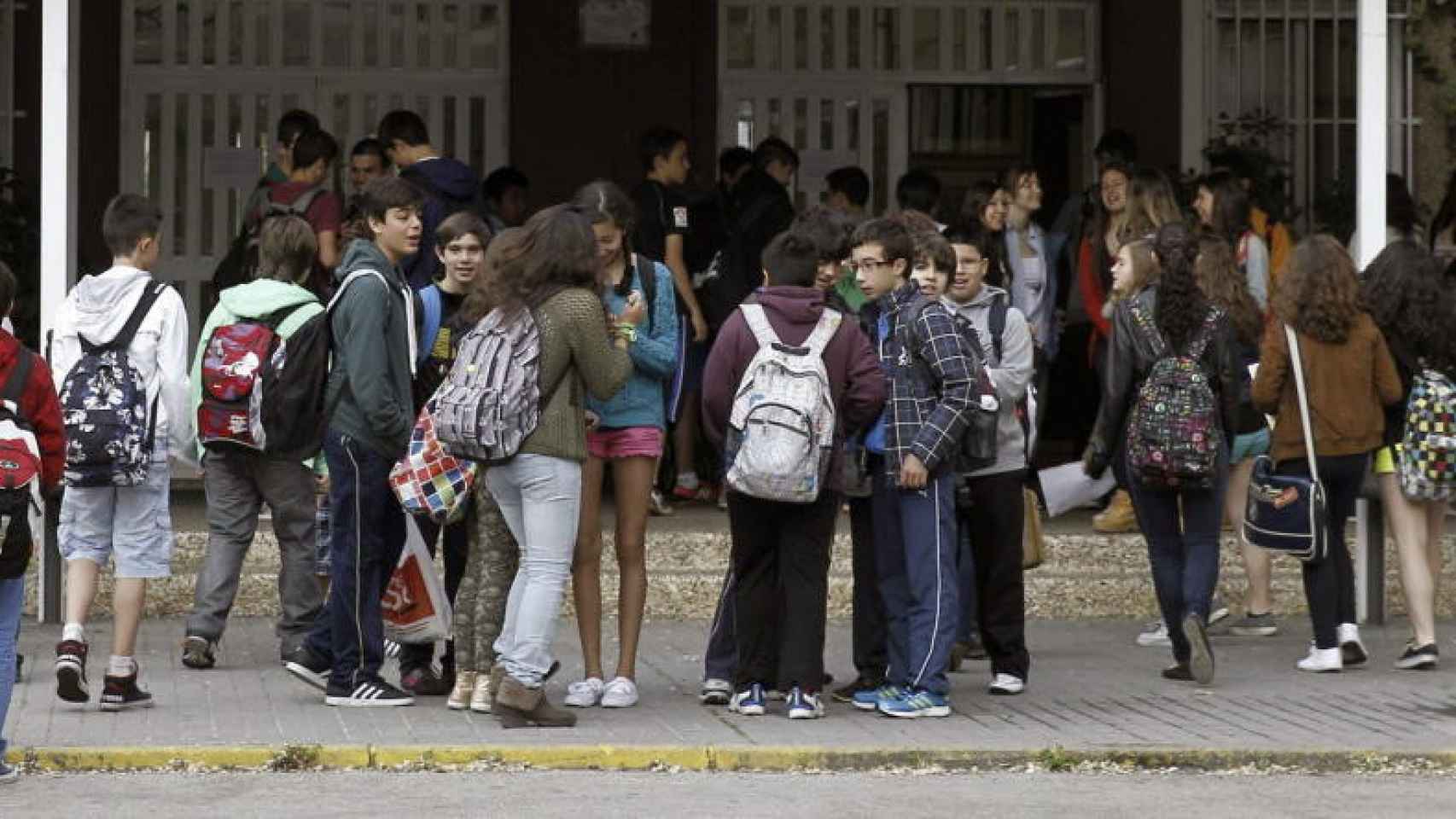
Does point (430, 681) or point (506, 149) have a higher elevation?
point (506, 149)

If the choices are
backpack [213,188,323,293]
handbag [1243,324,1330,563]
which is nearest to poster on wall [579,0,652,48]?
backpack [213,188,323,293]

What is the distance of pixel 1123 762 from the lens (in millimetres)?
8672

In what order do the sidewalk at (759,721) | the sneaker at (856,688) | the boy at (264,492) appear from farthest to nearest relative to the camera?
the boy at (264,492), the sneaker at (856,688), the sidewalk at (759,721)

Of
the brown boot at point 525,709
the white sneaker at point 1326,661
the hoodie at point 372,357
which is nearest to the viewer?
the brown boot at point 525,709

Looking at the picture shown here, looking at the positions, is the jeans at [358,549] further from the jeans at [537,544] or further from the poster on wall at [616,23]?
the poster on wall at [616,23]

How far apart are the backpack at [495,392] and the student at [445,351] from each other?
0.49 meters

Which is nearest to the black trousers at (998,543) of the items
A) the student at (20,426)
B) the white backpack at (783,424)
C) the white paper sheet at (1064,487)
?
the white backpack at (783,424)

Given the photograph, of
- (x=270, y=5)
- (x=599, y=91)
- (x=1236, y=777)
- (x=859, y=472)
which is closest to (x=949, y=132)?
(x=599, y=91)

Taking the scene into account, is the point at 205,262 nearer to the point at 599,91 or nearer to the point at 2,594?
the point at 599,91

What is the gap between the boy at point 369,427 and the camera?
9.08 meters

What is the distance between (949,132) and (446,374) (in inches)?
346

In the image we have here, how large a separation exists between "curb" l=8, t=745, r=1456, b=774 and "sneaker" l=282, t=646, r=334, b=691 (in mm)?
1055

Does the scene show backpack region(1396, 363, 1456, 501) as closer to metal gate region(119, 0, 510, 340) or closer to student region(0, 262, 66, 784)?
student region(0, 262, 66, 784)

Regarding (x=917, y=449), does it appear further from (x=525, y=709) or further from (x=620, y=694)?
(x=525, y=709)
